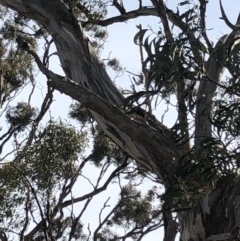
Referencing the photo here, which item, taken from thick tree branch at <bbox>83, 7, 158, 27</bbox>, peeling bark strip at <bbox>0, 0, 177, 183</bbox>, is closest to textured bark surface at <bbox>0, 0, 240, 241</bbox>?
peeling bark strip at <bbox>0, 0, 177, 183</bbox>

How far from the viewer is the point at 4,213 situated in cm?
717

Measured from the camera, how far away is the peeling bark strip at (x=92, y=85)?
4262 mm

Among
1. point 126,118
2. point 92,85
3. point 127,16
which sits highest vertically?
point 127,16

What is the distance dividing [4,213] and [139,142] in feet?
10.1

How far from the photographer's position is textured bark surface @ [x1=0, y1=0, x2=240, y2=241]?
167 inches

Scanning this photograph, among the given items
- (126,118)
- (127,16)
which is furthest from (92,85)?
(127,16)

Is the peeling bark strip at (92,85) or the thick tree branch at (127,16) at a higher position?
the thick tree branch at (127,16)

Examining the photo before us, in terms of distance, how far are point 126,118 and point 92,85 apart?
0.87 m

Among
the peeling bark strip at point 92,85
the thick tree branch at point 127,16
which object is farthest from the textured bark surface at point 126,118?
the thick tree branch at point 127,16

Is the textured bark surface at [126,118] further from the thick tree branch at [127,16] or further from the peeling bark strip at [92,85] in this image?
the thick tree branch at [127,16]

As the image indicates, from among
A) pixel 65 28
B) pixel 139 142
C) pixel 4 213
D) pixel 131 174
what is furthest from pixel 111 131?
pixel 131 174

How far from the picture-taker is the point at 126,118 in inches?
171

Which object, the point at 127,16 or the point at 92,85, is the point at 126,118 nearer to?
the point at 92,85

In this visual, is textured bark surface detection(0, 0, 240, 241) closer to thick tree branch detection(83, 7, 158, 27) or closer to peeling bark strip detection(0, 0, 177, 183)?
peeling bark strip detection(0, 0, 177, 183)
